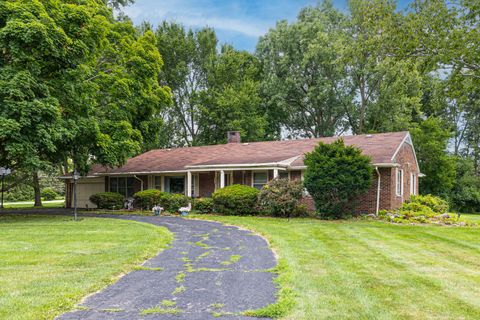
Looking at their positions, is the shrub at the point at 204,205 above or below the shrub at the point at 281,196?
below

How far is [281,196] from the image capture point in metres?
16.7

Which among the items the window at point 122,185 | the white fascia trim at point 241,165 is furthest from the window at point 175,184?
the window at point 122,185

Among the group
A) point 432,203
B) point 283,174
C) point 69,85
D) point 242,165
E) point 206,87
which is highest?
point 206,87

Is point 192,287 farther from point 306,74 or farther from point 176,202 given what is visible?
point 306,74

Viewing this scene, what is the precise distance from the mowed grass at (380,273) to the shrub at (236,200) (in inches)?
227

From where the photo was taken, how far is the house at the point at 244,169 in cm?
1781

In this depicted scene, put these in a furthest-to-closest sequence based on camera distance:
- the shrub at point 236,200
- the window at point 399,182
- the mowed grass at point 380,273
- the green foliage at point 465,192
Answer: the green foliage at point 465,192, the window at point 399,182, the shrub at point 236,200, the mowed grass at point 380,273

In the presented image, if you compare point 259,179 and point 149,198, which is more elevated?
point 259,179

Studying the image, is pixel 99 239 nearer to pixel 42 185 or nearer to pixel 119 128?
pixel 119 128

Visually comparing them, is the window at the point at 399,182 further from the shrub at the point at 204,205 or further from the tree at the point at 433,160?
the tree at the point at 433,160

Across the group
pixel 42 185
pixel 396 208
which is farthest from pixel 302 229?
pixel 42 185

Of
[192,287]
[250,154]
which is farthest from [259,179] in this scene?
[192,287]

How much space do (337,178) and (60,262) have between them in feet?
36.3

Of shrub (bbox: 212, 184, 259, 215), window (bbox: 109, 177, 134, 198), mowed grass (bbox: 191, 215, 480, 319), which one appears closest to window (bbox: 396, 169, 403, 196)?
mowed grass (bbox: 191, 215, 480, 319)
